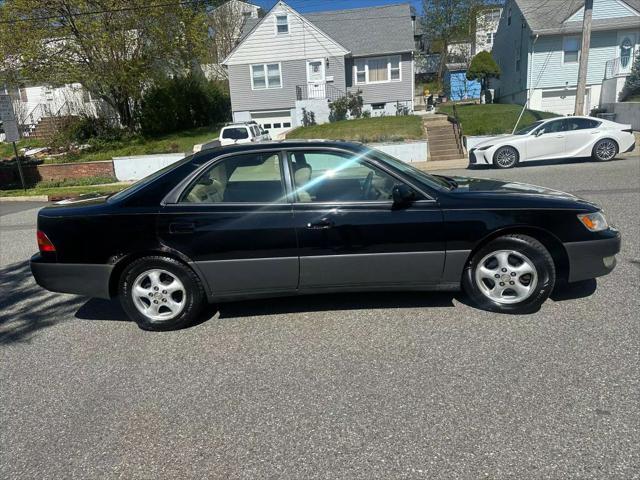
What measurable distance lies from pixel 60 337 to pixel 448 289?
11.4ft

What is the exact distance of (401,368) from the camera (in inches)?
133

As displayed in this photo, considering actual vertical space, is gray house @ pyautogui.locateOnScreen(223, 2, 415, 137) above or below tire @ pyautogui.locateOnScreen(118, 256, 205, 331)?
above

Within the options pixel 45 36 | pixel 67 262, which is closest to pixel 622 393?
pixel 67 262

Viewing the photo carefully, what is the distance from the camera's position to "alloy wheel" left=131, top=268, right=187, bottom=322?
411 cm

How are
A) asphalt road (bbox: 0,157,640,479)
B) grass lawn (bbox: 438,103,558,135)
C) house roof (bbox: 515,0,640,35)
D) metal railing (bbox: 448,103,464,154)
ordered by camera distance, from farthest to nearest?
house roof (bbox: 515,0,640,35) < grass lawn (bbox: 438,103,558,135) < metal railing (bbox: 448,103,464,154) < asphalt road (bbox: 0,157,640,479)

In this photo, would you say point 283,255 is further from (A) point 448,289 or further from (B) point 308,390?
(A) point 448,289

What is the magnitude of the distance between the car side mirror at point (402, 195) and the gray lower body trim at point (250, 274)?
3.14 ft

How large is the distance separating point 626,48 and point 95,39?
26909 mm

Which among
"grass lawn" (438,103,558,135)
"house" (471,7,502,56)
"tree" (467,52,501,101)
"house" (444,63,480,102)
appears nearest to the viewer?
"grass lawn" (438,103,558,135)

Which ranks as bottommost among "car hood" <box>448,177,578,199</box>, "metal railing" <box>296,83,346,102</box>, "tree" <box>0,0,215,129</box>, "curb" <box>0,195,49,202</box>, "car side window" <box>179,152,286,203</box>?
"curb" <box>0,195,49,202</box>

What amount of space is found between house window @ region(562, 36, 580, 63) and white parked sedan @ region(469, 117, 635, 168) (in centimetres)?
1473

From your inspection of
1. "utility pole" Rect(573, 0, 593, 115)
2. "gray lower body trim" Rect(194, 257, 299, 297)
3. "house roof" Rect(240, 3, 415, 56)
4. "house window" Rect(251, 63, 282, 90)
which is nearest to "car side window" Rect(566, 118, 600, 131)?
"utility pole" Rect(573, 0, 593, 115)

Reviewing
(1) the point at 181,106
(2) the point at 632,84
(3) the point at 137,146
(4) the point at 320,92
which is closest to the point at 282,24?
(4) the point at 320,92

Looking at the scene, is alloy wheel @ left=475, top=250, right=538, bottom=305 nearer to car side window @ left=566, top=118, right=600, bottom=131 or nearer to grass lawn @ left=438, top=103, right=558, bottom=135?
car side window @ left=566, top=118, right=600, bottom=131
